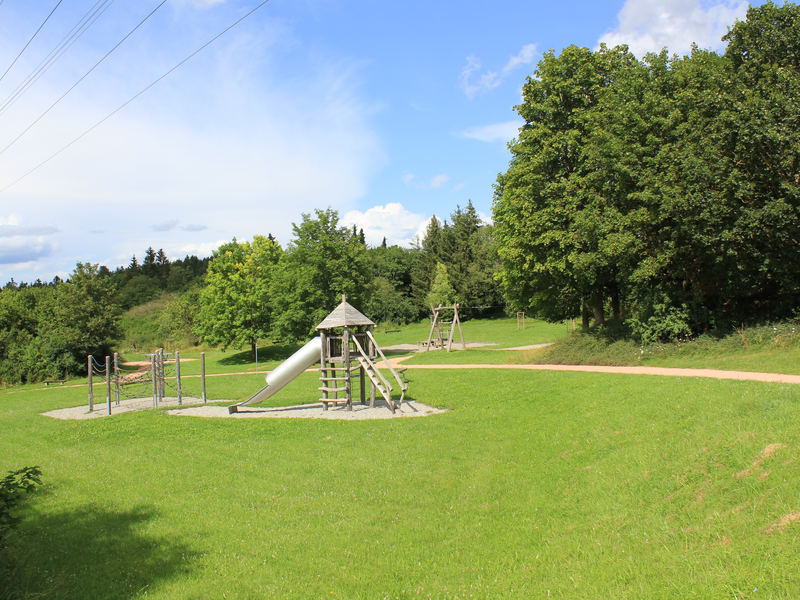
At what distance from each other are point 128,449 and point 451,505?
29.7 feet

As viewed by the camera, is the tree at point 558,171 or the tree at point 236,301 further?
the tree at point 236,301

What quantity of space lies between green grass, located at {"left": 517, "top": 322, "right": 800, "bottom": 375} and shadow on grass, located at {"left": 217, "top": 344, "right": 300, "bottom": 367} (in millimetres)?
28936

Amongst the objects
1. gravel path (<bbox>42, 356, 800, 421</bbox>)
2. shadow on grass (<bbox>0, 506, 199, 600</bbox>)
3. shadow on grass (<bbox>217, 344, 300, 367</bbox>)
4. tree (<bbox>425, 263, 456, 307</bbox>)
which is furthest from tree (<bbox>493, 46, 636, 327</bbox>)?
tree (<bbox>425, 263, 456, 307</bbox>)

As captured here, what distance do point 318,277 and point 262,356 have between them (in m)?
13.2

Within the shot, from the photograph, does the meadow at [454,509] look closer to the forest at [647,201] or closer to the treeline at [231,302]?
the forest at [647,201]

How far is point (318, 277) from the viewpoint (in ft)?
128

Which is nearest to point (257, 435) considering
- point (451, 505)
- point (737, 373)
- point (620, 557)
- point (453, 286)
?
point (451, 505)

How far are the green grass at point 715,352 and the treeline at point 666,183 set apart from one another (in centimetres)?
100

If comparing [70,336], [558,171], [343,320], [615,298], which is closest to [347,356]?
[343,320]

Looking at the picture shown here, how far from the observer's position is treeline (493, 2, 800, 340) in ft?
52.4

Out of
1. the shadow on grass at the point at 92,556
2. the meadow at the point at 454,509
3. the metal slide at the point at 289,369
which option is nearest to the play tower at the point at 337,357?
the metal slide at the point at 289,369

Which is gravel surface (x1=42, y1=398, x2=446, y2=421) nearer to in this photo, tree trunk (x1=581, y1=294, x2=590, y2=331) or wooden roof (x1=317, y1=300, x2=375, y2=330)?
wooden roof (x1=317, y1=300, x2=375, y2=330)

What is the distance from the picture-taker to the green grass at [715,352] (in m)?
15.4

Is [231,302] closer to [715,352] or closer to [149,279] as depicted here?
[715,352]
